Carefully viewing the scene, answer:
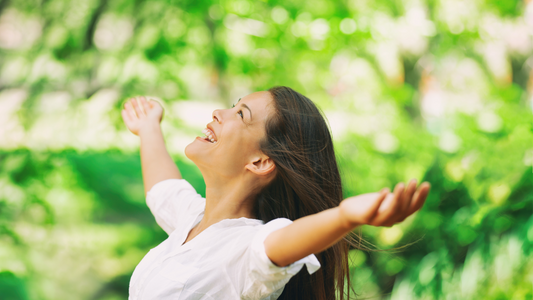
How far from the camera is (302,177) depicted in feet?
3.90

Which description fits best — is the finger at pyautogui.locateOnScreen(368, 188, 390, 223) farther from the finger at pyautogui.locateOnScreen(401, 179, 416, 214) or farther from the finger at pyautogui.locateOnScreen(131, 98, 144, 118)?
the finger at pyautogui.locateOnScreen(131, 98, 144, 118)

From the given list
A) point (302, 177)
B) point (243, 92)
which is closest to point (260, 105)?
point (302, 177)

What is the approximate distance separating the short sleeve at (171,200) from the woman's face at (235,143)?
257 millimetres

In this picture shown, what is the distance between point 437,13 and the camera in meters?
3.11

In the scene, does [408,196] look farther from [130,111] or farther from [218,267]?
[130,111]

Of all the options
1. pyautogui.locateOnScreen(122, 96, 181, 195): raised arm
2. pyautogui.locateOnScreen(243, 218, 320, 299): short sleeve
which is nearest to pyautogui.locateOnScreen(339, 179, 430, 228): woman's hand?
pyautogui.locateOnScreen(243, 218, 320, 299): short sleeve

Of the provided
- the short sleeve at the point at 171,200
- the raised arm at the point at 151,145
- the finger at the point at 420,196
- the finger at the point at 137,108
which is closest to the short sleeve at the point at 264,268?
the finger at the point at 420,196

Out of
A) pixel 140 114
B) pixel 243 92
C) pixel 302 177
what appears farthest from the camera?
pixel 243 92

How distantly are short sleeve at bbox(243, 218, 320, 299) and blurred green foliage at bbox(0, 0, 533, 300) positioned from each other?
1.80 meters

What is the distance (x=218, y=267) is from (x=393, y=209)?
523 mm

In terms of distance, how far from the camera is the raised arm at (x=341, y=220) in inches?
28.0

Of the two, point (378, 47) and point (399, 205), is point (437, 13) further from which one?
point (399, 205)

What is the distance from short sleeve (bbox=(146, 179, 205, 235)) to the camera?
4.85 feet

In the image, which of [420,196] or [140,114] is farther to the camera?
[140,114]
